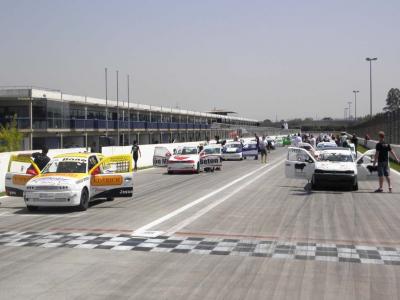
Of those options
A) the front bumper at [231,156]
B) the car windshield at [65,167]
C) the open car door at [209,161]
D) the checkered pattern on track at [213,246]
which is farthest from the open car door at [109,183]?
the front bumper at [231,156]

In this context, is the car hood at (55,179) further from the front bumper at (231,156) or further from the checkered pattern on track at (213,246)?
the front bumper at (231,156)

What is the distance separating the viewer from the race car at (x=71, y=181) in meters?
12.9

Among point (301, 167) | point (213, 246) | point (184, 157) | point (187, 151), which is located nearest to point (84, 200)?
point (213, 246)

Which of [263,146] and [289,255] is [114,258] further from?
[263,146]

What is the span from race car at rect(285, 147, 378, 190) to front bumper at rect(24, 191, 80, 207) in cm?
849

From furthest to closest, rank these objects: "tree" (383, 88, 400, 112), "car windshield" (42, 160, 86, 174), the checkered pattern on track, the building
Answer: "tree" (383, 88, 400, 112) → the building → "car windshield" (42, 160, 86, 174) → the checkered pattern on track

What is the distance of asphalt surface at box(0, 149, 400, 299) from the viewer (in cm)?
654

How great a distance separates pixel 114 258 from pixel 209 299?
2.44 meters

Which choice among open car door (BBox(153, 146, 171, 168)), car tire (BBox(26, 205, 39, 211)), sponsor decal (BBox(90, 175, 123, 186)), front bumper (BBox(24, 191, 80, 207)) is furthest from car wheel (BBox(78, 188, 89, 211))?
open car door (BBox(153, 146, 171, 168))

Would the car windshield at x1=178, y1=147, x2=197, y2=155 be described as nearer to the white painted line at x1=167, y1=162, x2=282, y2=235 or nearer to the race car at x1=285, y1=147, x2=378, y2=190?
the white painted line at x1=167, y1=162, x2=282, y2=235

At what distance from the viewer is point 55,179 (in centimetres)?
1312

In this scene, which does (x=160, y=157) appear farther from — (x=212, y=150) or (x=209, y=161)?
(x=209, y=161)

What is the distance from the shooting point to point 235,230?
10516mm

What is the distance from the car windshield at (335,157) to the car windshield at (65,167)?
891 cm
